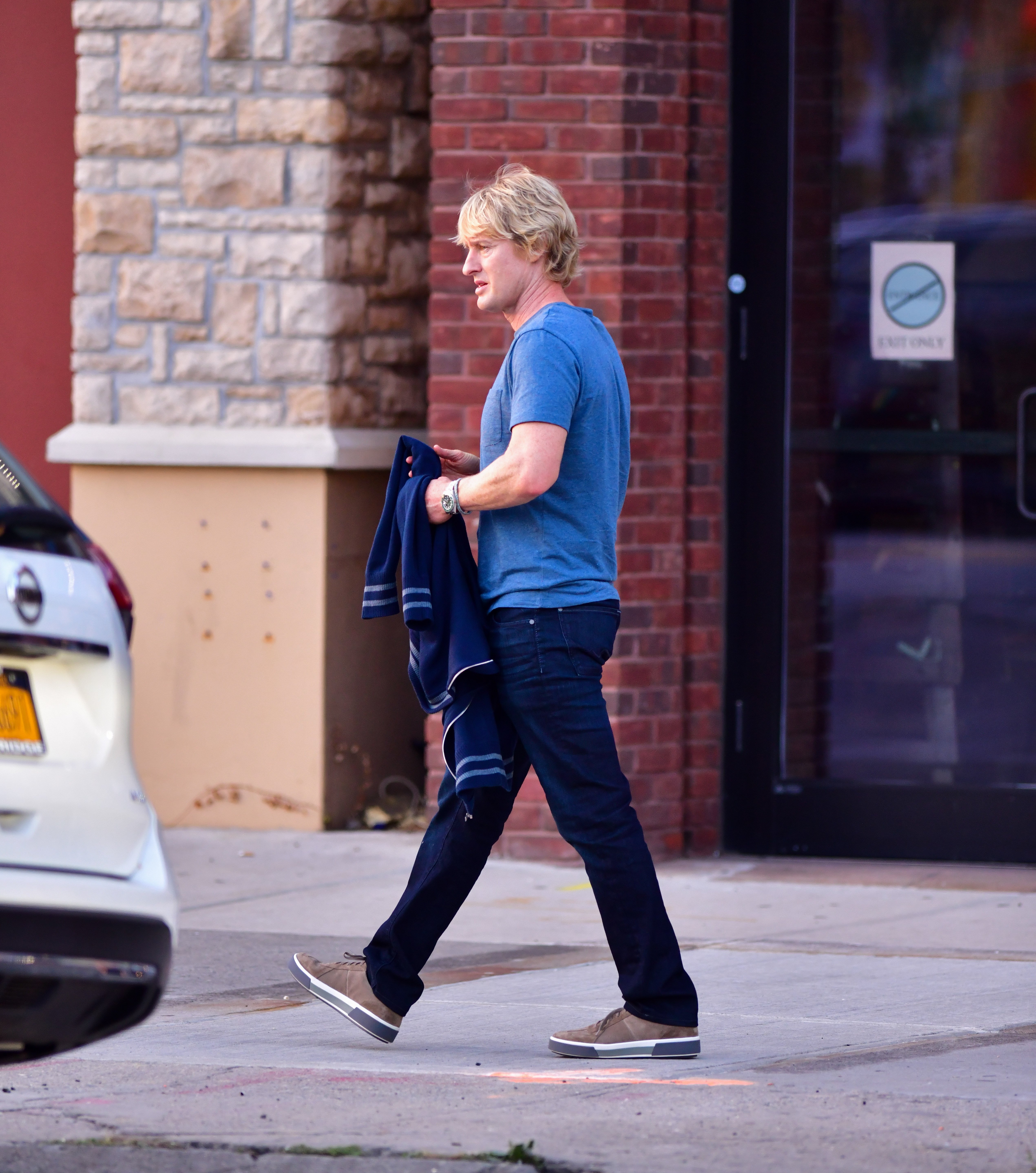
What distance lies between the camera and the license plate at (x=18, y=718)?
3.78m

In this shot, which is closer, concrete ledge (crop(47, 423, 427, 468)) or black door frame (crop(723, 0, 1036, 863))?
black door frame (crop(723, 0, 1036, 863))

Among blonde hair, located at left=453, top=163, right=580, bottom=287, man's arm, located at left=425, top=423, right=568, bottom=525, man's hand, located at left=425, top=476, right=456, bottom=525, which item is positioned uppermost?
blonde hair, located at left=453, top=163, right=580, bottom=287

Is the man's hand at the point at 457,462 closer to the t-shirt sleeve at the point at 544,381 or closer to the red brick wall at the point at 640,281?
the t-shirt sleeve at the point at 544,381

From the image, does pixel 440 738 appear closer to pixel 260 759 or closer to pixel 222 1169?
pixel 260 759

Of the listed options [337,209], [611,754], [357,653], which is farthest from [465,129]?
[611,754]

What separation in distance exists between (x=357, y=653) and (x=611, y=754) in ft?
11.6

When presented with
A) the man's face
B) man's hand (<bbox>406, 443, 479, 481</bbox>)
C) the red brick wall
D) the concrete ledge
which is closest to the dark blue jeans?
man's hand (<bbox>406, 443, 479, 481</bbox>)

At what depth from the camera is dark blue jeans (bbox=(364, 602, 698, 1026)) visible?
507 centimetres

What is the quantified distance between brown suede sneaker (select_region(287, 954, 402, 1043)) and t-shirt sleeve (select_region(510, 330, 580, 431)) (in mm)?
1348

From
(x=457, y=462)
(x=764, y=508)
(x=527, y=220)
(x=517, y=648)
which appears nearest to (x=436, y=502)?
(x=457, y=462)

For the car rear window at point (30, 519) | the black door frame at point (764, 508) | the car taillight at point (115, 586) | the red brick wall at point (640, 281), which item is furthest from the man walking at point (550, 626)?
the black door frame at point (764, 508)

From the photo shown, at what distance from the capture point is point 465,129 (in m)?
7.91

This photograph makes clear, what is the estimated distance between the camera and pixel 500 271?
519cm

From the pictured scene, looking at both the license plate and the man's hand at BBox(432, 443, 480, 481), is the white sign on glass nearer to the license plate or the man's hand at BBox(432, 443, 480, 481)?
the man's hand at BBox(432, 443, 480, 481)
